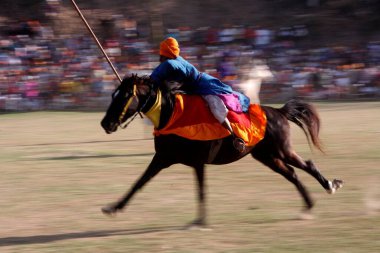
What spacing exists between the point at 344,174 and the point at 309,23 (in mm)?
22545

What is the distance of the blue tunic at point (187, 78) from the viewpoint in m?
7.82

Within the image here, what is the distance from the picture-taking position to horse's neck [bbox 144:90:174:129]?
7.68m

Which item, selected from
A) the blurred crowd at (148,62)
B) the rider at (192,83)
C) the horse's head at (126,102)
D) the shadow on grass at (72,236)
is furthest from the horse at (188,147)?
the blurred crowd at (148,62)

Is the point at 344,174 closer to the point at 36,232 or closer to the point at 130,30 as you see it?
the point at 36,232

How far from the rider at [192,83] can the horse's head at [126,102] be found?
0.24 metres

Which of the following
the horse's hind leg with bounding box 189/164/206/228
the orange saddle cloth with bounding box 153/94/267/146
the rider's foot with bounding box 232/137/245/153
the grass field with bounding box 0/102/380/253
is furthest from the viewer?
the rider's foot with bounding box 232/137/245/153

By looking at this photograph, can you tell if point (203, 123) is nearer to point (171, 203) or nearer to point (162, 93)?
point (162, 93)

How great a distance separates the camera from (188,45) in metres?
29.8

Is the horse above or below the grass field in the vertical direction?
above

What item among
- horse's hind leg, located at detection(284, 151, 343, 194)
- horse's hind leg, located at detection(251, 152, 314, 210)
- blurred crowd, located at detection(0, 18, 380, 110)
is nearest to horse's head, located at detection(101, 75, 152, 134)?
horse's hind leg, located at detection(251, 152, 314, 210)

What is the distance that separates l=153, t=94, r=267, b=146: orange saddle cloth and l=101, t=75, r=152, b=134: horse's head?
352 millimetres

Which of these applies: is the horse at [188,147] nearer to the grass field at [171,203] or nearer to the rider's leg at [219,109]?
the rider's leg at [219,109]

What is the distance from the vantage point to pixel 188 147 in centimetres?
776

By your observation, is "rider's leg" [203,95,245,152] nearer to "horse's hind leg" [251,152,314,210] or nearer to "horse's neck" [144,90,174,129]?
"horse's neck" [144,90,174,129]
